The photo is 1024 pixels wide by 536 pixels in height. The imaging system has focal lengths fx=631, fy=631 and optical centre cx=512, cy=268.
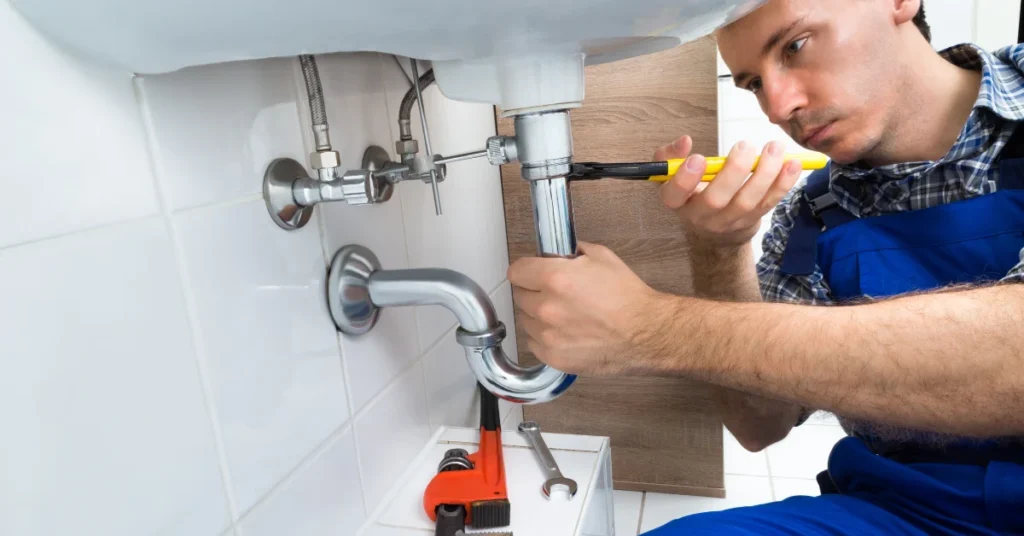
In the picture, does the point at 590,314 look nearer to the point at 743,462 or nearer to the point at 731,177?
the point at 731,177

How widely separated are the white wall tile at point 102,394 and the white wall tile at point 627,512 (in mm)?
926

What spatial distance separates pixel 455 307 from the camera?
66 centimetres

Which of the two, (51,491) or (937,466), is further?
(937,466)

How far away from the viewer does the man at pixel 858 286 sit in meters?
0.54

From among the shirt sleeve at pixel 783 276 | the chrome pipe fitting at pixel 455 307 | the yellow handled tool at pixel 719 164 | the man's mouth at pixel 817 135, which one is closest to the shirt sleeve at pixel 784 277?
the shirt sleeve at pixel 783 276

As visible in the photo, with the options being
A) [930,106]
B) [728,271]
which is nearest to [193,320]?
[728,271]

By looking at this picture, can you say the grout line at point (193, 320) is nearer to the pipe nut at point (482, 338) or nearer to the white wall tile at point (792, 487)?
the pipe nut at point (482, 338)

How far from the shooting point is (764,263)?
3.13 ft

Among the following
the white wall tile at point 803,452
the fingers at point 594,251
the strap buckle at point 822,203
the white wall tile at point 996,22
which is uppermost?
the white wall tile at point 996,22

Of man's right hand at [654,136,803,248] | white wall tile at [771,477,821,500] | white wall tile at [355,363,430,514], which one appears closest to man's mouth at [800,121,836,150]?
man's right hand at [654,136,803,248]

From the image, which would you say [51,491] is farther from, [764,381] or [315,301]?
[764,381]

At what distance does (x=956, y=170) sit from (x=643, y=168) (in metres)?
0.45

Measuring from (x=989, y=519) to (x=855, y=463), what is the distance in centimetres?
15

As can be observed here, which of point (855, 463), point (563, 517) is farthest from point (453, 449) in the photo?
point (855, 463)
